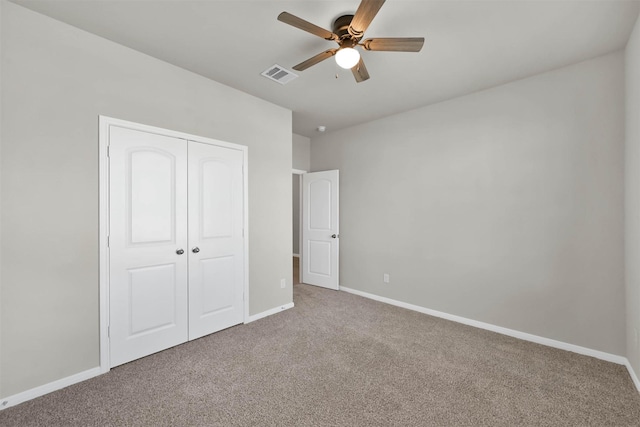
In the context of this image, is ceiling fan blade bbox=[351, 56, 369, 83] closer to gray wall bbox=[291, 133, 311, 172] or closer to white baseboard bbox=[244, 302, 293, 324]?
gray wall bbox=[291, 133, 311, 172]

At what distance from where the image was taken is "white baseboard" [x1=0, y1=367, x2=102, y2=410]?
1.91 meters

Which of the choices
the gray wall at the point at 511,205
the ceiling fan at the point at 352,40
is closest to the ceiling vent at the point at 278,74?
the ceiling fan at the point at 352,40

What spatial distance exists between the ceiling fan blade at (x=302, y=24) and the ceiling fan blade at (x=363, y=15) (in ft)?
0.53

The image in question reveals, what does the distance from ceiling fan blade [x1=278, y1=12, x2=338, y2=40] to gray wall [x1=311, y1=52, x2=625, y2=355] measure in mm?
2277

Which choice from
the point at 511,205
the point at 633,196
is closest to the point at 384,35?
the point at 511,205

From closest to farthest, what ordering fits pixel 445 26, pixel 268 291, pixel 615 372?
pixel 445 26, pixel 615 372, pixel 268 291

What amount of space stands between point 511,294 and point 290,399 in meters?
2.60

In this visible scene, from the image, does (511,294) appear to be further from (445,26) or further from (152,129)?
(152,129)

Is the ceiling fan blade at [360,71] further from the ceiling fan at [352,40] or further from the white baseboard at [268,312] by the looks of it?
the white baseboard at [268,312]

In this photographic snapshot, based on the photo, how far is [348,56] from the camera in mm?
1951

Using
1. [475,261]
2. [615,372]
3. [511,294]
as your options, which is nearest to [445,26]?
[475,261]

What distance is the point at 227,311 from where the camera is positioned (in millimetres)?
3186

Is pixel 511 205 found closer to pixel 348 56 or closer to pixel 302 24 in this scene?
pixel 348 56

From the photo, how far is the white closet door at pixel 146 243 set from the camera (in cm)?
240
